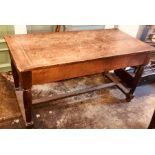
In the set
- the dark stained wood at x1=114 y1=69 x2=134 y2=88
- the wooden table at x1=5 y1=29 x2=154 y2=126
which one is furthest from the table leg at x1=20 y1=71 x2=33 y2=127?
the dark stained wood at x1=114 y1=69 x2=134 y2=88

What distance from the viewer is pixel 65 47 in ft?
6.15

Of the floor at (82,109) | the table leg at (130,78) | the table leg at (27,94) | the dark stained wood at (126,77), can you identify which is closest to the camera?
the table leg at (27,94)

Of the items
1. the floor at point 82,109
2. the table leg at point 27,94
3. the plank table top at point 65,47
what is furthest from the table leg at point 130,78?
the table leg at point 27,94

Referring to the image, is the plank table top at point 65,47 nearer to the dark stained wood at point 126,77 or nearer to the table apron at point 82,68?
the table apron at point 82,68

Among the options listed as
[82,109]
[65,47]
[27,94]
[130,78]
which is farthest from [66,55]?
[130,78]

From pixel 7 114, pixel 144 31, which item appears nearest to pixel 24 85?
pixel 7 114

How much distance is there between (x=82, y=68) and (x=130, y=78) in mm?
1127

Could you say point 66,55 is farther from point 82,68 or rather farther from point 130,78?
point 130,78

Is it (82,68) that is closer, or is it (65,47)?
(82,68)

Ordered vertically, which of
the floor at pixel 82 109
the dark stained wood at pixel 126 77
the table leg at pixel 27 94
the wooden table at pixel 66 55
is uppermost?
the wooden table at pixel 66 55

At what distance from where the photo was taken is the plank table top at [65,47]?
1.60 meters

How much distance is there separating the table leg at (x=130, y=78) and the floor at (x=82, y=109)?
0.13 metres
